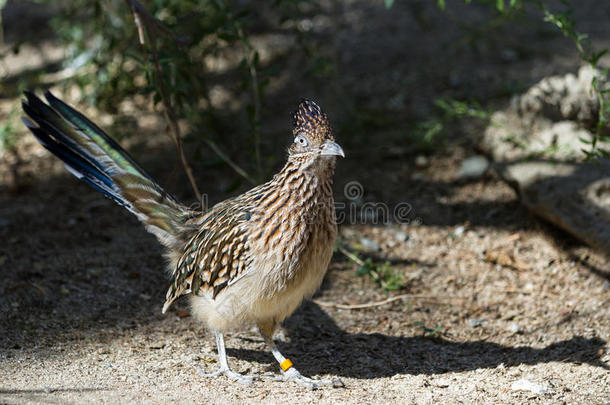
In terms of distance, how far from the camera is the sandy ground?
12.4 ft

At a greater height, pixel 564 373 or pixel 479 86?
pixel 479 86

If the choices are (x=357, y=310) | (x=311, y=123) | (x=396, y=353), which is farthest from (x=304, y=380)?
(x=311, y=123)

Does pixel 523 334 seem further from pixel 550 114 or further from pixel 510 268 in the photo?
pixel 550 114

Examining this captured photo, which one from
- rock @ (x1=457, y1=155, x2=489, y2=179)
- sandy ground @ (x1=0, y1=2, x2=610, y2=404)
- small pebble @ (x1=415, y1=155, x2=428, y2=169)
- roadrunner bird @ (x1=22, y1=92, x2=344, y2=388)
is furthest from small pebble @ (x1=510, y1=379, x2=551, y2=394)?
small pebble @ (x1=415, y1=155, x2=428, y2=169)

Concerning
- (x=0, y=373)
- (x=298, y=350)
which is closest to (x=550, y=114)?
(x=298, y=350)

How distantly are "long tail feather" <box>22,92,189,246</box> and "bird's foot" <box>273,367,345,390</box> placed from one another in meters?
1.25

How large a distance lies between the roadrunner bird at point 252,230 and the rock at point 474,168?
123 inches

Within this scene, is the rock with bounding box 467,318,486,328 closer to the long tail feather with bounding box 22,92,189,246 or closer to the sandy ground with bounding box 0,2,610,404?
the sandy ground with bounding box 0,2,610,404

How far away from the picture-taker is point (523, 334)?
4711 mm

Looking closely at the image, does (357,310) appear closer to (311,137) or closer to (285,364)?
(285,364)

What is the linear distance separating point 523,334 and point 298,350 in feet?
5.24

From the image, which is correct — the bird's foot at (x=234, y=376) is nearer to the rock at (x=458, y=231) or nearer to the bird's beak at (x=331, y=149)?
the bird's beak at (x=331, y=149)

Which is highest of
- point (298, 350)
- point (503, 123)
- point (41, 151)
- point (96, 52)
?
point (96, 52)

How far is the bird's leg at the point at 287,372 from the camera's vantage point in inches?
154
